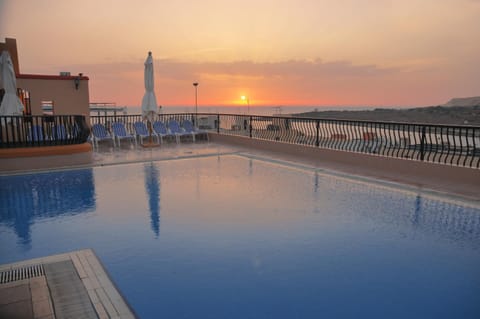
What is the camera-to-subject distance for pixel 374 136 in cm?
841

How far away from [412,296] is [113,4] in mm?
10859

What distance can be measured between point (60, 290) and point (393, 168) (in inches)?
271

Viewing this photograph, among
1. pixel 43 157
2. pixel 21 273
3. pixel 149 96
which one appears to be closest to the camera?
pixel 21 273

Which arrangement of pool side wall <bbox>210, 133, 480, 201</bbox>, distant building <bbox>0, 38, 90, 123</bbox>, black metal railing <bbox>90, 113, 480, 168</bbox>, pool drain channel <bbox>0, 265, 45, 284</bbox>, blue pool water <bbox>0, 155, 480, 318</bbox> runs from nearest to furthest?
blue pool water <bbox>0, 155, 480, 318</bbox>
pool drain channel <bbox>0, 265, 45, 284</bbox>
pool side wall <bbox>210, 133, 480, 201</bbox>
black metal railing <bbox>90, 113, 480, 168</bbox>
distant building <bbox>0, 38, 90, 123</bbox>

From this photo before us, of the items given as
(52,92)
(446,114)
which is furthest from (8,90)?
(446,114)

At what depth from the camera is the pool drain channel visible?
305 cm

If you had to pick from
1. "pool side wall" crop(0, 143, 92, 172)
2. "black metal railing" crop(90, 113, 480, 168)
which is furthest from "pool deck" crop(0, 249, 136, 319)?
"black metal railing" crop(90, 113, 480, 168)

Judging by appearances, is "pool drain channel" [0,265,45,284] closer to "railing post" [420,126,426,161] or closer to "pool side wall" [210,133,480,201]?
"pool side wall" [210,133,480,201]

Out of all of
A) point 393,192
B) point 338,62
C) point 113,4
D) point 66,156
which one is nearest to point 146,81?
point 113,4

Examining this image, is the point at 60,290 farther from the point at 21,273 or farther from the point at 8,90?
the point at 8,90

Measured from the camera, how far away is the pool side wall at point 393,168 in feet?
20.6

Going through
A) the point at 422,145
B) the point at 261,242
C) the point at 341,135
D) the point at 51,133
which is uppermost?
the point at 51,133

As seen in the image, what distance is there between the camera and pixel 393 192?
20.1 ft

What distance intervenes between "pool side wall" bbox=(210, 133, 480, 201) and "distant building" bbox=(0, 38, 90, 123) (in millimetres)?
6876
